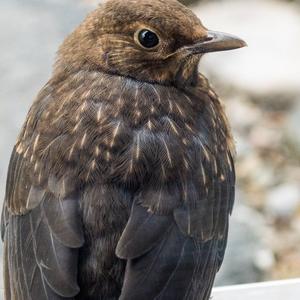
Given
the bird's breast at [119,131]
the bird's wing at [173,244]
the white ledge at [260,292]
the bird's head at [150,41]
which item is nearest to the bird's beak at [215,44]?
the bird's head at [150,41]

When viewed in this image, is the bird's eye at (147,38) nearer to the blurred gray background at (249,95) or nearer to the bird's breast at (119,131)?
the bird's breast at (119,131)

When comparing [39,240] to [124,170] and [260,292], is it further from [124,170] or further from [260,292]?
[260,292]

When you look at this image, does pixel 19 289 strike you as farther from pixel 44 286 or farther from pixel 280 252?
pixel 280 252

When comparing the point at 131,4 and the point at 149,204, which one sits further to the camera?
the point at 131,4

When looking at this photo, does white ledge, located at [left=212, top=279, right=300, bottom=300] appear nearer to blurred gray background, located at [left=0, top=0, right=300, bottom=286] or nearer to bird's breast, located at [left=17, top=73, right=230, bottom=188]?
blurred gray background, located at [left=0, top=0, right=300, bottom=286]

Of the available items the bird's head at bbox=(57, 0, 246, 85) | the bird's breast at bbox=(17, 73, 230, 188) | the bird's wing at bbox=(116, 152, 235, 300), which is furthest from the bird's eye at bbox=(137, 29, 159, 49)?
the bird's wing at bbox=(116, 152, 235, 300)

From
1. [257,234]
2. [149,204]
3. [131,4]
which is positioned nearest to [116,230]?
[149,204]

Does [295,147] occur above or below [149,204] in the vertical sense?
below
